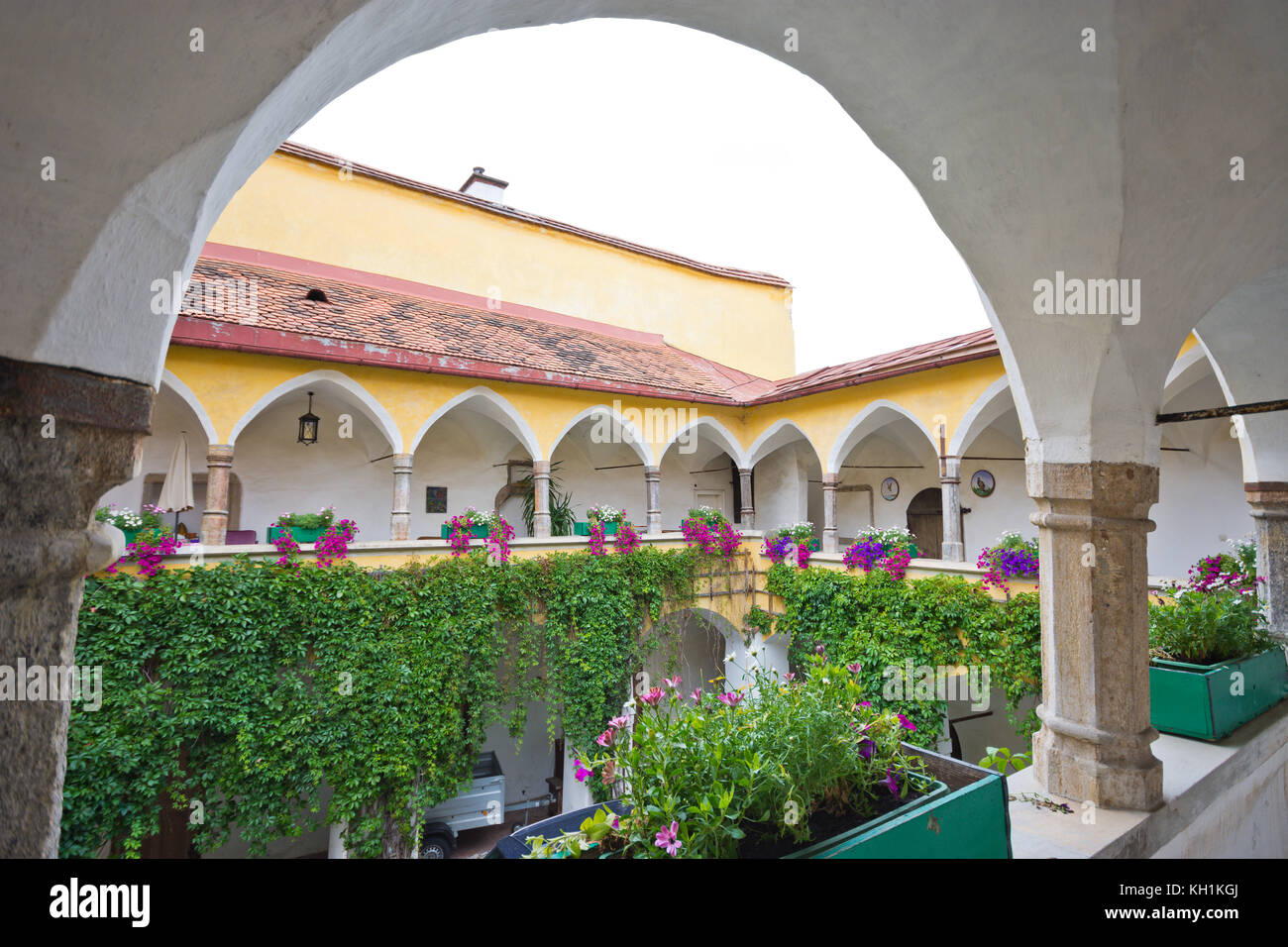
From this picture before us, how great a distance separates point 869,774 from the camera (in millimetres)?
1940

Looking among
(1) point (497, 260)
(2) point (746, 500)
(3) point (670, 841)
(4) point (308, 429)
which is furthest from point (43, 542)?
(1) point (497, 260)

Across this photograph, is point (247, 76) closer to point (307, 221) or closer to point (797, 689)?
point (797, 689)

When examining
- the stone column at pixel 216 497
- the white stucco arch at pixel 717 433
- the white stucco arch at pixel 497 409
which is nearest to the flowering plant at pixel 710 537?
the white stucco arch at pixel 717 433

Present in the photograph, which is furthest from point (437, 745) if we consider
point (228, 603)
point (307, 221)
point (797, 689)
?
point (307, 221)

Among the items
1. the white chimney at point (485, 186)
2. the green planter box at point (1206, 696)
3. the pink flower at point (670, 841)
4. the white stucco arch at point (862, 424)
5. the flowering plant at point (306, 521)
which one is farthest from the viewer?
the white chimney at point (485, 186)

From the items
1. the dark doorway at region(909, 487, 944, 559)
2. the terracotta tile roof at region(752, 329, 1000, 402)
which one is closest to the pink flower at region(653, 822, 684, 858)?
the terracotta tile roof at region(752, 329, 1000, 402)

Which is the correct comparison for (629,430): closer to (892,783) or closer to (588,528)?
(588,528)

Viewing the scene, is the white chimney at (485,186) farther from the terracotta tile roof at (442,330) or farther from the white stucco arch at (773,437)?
the white stucco arch at (773,437)

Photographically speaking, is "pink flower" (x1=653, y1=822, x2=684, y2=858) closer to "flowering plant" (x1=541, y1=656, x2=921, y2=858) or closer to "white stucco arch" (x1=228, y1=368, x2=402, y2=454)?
"flowering plant" (x1=541, y1=656, x2=921, y2=858)

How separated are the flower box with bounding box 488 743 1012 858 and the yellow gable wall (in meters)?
10.8

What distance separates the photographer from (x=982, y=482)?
1110cm

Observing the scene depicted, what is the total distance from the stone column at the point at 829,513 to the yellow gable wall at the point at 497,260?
591cm

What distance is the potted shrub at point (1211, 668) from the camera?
3.56 metres
